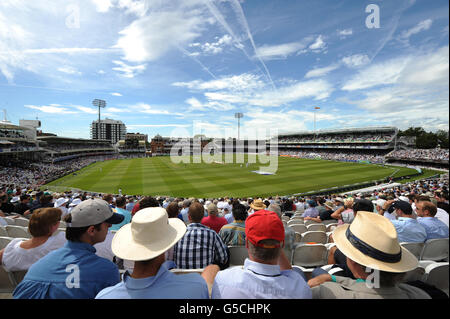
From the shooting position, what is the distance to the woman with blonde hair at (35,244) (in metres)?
2.82

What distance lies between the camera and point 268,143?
107 m

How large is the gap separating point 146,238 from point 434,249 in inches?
193

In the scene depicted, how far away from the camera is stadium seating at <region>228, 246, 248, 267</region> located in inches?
140

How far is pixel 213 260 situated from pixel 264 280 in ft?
5.09

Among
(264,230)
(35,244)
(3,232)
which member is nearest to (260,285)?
(264,230)

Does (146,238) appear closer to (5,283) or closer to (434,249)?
(5,283)

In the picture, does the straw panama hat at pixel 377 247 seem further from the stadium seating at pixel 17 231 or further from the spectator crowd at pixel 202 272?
the stadium seating at pixel 17 231

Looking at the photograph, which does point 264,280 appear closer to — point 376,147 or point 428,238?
point 428,238

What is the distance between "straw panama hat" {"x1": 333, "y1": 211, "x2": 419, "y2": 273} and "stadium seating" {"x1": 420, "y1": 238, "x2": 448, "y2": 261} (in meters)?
2.55

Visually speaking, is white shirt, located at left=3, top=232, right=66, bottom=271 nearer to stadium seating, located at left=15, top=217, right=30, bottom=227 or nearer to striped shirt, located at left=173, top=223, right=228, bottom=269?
striped shirt, located at left=173, top=223, right=228, bottom=269

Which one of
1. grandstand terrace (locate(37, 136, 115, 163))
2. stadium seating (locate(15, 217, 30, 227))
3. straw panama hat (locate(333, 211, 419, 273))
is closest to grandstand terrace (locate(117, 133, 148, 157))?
grandstand terrace (locate(37, 136, 115, 163))

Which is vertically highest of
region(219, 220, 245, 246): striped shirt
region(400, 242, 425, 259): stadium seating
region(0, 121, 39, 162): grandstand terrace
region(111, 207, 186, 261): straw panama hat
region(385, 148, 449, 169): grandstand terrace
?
region(0, 121, 39, 162): grandstand terrace

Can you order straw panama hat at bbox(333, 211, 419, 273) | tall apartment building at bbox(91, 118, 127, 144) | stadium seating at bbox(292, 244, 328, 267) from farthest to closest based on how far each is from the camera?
tall apartment building at bbox(91, 118, 127, 144) < stadium seating at bbox(292, 244, 328, 267) < straw panama hat at bbox(333, 211, 419, 273)

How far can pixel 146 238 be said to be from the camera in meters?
1.94
